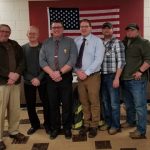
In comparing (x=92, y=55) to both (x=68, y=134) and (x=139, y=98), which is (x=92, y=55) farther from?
(x=68, y=134)

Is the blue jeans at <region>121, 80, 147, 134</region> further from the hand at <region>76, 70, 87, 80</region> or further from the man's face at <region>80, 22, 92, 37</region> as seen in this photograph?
the man's face at <region>80, 22, 92, 37</region>

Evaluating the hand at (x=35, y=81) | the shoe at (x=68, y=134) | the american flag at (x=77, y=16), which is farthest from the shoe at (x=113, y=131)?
the american flag at (x=77, y=16)

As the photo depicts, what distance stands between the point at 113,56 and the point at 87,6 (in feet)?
6.95

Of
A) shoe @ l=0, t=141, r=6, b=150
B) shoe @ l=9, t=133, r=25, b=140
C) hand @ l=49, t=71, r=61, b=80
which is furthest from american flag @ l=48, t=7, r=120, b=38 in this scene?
shoe @ l=0, t=141, r=6, b=150

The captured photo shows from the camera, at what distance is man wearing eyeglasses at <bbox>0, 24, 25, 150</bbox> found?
3.76 meters

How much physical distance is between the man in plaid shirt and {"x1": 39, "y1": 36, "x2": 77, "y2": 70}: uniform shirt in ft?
1.49

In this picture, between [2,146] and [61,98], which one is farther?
[61,98]

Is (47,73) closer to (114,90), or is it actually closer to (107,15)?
(114,90)

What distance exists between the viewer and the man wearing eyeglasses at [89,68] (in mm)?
4023

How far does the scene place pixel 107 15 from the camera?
19.1 feet

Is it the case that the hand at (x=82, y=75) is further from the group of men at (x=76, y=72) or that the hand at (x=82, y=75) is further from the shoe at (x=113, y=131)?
the shoe at (x=113, y=131)

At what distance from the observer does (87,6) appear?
19.2 ft

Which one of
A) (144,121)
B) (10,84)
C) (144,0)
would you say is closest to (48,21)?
(144,0)

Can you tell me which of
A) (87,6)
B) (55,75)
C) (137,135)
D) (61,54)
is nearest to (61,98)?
(55,75)
